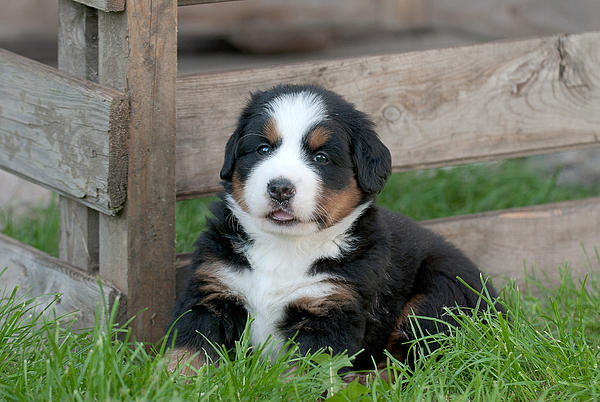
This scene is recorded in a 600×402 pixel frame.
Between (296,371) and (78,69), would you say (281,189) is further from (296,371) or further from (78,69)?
(78,69)

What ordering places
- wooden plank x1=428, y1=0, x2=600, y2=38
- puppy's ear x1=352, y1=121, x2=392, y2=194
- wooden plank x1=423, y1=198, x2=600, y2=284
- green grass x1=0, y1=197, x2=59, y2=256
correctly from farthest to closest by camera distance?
wooden plank x1=428, y1=0, x2=600, y2=38 → green grass x1=0, y1=197, x2=59, y2=256 → wooden plank x1=423, y1=198, x2=600, y2=284 → puppy's ear x1=352, y1=121, x2=392, y2=194

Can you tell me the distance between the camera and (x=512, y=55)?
4.35 m

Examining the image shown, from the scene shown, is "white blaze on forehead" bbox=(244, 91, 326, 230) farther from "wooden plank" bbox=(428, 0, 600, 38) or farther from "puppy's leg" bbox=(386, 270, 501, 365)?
"wooden plank" bbox=(428, 0, 600, 38)

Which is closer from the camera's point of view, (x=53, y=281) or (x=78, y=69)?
(x=78, y=69)

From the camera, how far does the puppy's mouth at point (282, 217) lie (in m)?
3.16

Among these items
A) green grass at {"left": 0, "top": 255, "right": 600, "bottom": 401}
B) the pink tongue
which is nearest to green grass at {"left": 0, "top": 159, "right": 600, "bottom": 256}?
the pink tongue

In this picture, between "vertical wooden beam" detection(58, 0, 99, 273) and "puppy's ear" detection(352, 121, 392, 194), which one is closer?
"puppy's ear" detection(352, 121, 392, 194)

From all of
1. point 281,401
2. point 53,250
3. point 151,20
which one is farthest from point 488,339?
point 53,250

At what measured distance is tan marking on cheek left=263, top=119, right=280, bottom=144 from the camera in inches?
127

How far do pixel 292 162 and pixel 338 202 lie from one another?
26 cm

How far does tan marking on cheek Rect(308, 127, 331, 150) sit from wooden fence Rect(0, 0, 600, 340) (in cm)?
67

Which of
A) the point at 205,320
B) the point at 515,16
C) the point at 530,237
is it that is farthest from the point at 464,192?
the point at 515,16

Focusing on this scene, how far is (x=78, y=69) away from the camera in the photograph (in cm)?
362

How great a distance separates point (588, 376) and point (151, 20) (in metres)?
2.05
